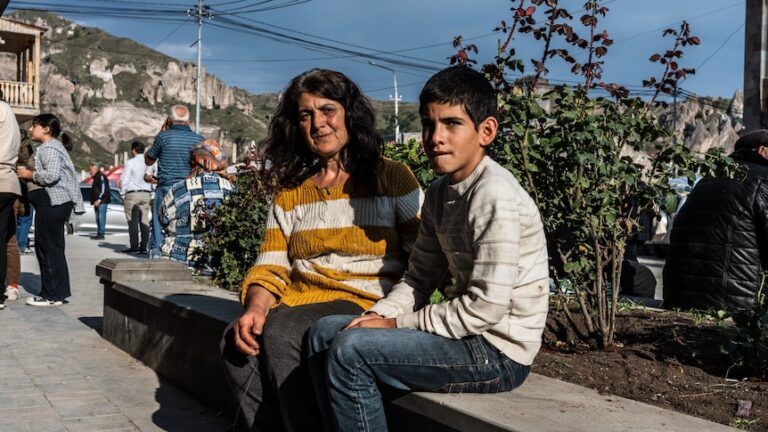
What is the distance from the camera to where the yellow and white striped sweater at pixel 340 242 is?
132 inches

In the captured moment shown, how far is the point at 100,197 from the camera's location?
2098cm

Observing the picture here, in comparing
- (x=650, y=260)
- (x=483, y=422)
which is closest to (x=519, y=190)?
(x=483, y=422)

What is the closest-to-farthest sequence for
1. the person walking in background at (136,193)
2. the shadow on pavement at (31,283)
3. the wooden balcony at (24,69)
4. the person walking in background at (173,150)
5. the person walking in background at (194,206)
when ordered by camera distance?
the person walking in background at (194,206) < the shadow on pavement at (31,283) < the person walking in background at (173,150) < the person walking in background at (136,193) < the wooden balcony at (24,69)

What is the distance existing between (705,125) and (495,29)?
13659 cm

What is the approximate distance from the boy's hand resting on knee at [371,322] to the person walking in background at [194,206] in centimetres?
545

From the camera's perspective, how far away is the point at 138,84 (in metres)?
170

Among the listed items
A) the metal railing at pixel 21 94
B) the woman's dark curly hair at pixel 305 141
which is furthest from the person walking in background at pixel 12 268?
the metal railing at pixel 21 94

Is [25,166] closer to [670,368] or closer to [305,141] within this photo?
[305,141]

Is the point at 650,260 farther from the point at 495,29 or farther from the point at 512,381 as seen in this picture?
the point at 512,381

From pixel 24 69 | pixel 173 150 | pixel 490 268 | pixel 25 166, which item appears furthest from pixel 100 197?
pixel 24 69

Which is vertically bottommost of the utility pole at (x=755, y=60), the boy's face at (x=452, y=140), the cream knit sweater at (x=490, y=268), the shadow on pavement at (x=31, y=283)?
the shadow on pavement at (x=31, y=283)

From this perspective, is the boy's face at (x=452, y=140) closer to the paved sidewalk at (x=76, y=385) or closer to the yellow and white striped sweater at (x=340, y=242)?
the yellow and white striped sweater at (x=340, y=242)

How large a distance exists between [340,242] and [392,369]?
0.81 m

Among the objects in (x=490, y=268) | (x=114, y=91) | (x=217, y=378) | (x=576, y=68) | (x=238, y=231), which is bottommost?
(x=217, y=378)
